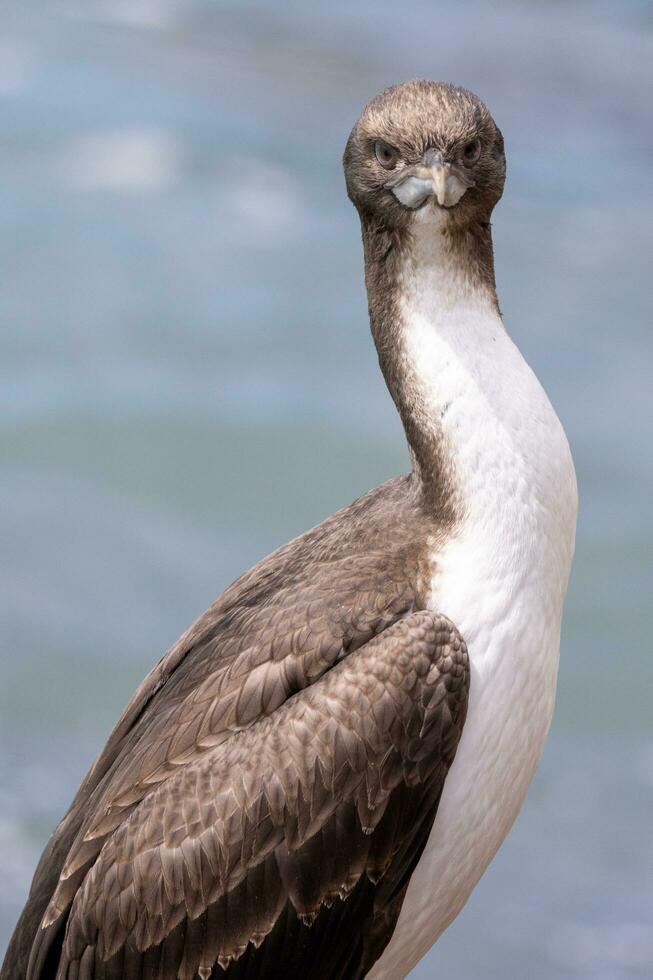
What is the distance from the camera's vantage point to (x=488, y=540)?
3.67 meters

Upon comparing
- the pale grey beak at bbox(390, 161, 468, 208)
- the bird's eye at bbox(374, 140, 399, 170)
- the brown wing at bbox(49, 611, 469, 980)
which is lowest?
the brown wing at bbox(49, 611, 469, 980)

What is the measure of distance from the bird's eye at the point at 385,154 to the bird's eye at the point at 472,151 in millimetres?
146

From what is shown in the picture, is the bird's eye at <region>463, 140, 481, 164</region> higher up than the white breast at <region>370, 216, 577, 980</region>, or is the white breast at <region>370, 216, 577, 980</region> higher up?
the bird's eye at <region>463, 140, 481, 164</region>

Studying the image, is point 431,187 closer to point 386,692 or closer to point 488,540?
point 488,540

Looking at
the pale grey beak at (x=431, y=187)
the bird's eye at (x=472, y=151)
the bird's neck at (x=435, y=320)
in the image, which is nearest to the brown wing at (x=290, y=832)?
the bird's neck at (x=435, y=320)

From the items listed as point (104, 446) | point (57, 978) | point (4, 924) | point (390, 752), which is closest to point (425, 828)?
point (390, 752)

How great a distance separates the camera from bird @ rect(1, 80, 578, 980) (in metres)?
3.57

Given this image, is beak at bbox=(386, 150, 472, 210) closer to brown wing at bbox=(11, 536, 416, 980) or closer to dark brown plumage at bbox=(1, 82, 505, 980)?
dark brown plumage at bbox=(1, 82, 505, 980)

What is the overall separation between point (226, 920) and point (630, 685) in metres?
4.44

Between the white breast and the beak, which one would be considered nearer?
the beak

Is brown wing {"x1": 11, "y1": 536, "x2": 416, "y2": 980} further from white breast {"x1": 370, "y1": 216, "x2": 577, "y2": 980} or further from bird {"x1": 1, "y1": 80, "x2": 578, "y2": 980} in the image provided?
white breast {"x1": 370, "y1": 216, "x2": 577, "y2": 980}

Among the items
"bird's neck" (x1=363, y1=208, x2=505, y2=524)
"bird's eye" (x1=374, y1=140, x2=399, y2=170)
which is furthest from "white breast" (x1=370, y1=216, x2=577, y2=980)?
"bird's eye" (x1=374, y1=140, x2=399, y2=170)

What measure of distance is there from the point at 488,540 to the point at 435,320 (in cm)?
50

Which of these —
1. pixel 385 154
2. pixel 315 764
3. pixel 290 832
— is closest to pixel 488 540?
pixel 315 764
